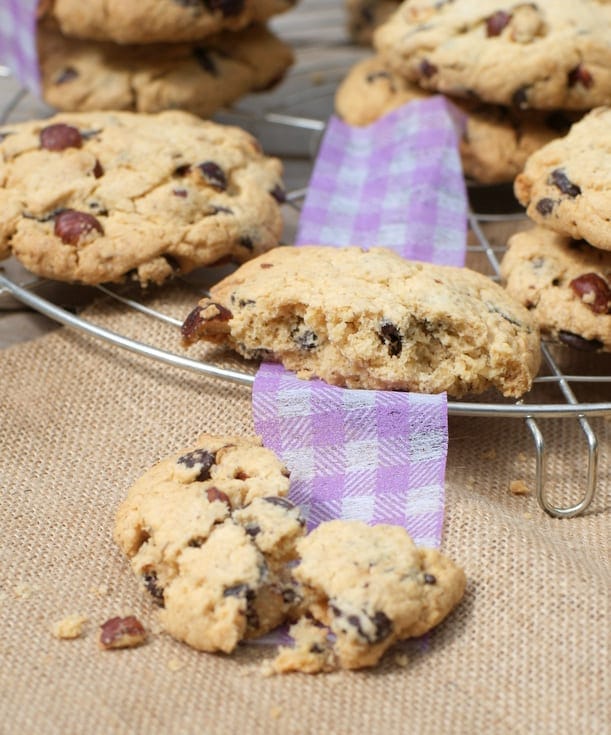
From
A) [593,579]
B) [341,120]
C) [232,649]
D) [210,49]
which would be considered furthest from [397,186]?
[232,649]

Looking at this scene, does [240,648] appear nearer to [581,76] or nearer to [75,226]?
[75,226]

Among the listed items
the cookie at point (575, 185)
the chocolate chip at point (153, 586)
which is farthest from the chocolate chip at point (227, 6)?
the chocolate chip at point (153, 586)

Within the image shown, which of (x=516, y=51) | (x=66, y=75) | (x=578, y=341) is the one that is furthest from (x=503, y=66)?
(x=66, y=75)

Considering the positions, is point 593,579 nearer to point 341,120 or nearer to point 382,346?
point 382,346

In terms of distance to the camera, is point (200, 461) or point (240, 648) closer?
point (240, 648)

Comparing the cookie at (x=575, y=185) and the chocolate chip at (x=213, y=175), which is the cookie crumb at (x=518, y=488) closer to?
the cookie at (x=575, y=185)

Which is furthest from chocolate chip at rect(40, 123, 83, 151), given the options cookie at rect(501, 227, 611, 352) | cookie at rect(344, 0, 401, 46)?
cookie at rect(344, 0, 401, 46)
